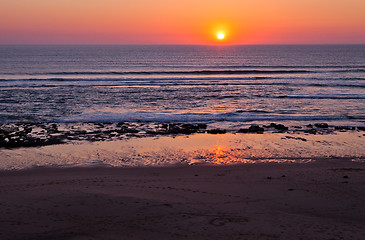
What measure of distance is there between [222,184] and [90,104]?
54.1 feet

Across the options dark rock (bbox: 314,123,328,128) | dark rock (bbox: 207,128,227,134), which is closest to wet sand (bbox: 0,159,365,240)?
dark rock (bbox: 207,128,227,134)

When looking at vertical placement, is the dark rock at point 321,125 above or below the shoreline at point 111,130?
above

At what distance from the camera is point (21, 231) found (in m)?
6.53

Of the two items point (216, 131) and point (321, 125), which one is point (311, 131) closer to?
point (321, 125)

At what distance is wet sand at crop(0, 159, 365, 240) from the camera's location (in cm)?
663

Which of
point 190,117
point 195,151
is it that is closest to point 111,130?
point 190,117

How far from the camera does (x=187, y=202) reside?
814cm

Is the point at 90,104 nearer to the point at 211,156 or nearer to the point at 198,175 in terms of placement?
the point at 211,156

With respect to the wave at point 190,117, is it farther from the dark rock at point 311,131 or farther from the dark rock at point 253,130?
the dark rock at point 311,131

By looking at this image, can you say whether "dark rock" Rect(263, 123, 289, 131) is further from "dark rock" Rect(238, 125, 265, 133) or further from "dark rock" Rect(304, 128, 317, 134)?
"dark rock" Rect(304, 128, 317, 134)

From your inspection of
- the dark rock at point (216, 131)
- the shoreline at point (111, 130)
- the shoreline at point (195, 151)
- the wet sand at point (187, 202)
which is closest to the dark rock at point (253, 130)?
the shoreline at point (111, 130)

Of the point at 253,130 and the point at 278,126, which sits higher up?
the point at 278,126

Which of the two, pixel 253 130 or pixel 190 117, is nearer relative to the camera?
pixel 253 130

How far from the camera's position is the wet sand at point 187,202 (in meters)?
6.63
